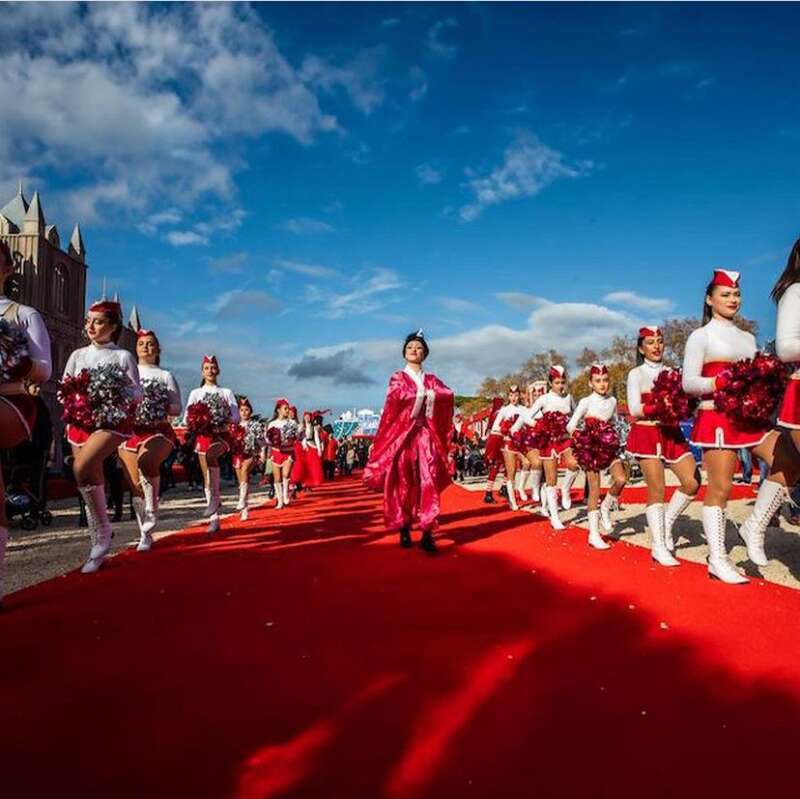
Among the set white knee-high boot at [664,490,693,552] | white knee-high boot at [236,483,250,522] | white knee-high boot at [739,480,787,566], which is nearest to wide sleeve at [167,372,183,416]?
white knee-high boot at [236,483,250,522]

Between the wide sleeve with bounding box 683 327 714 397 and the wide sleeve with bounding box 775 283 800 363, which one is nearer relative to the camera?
the wide sleeve with bounding box 775 283 800 363

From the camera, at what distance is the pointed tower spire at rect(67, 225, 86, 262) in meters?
61.3

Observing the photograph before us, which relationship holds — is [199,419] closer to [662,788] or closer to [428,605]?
[428,605]

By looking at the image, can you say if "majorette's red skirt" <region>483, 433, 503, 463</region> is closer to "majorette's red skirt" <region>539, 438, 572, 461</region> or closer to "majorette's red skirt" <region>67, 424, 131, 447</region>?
"majorette's red skirt" <region>539, 438, 572, 461</region>

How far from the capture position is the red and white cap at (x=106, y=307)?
5.85 meters

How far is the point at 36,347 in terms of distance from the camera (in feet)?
14.0

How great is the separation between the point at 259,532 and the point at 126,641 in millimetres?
4689

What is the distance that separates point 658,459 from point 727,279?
166 centimetres

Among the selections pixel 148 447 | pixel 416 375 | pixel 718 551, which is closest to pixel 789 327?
pixel 718 551

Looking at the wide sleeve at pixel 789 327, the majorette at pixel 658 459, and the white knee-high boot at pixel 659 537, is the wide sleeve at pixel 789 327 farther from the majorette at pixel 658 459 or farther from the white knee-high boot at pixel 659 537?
the white knee-high boot at pixel 659 537

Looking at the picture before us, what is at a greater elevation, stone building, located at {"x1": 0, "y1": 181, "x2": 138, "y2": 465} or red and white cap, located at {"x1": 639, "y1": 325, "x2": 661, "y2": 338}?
stone building, located at {"x1": 0, "y1": 181, "x2": 138, "y2": 465}

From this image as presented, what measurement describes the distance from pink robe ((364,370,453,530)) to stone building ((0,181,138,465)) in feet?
171

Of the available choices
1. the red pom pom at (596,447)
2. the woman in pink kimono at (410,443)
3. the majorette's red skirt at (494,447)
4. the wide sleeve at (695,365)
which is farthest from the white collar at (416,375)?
the majorette's red skirt at (494,447)

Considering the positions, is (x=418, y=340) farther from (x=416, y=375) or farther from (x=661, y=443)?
(x=661, y=443)
